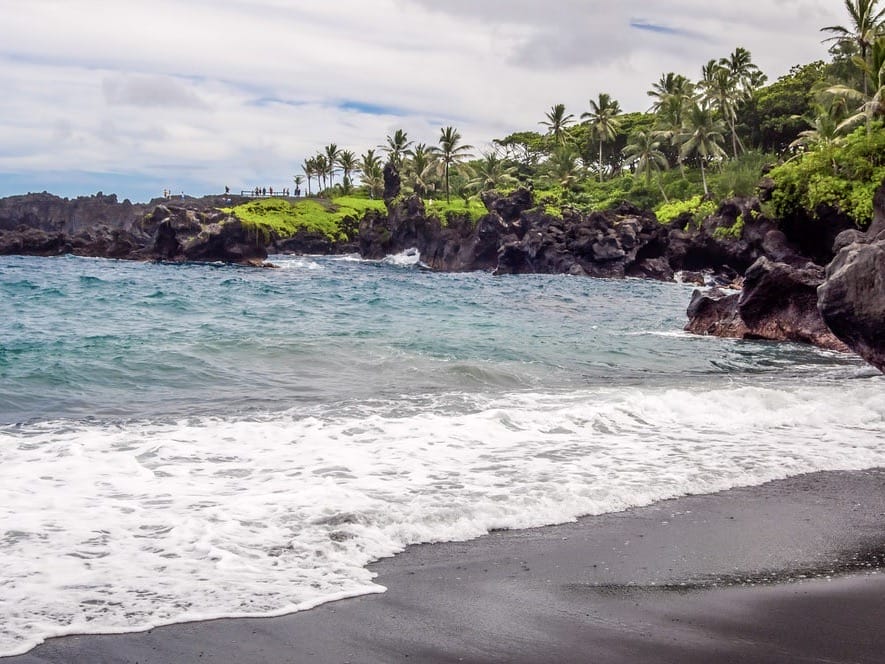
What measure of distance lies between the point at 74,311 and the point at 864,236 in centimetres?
2168

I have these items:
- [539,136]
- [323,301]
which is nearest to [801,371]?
[323,301]

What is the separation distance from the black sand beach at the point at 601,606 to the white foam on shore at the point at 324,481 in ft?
0.89

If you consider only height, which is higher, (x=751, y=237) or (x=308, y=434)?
(x=751, y=237)

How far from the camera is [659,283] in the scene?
162ft

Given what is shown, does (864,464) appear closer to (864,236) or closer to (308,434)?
(308,434)

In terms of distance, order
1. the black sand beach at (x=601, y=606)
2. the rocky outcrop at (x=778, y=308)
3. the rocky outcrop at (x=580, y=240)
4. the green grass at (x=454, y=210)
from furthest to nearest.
Result: the green grass at (x=454, y=210) → the rocky outcrop at (x=580, y=240) → the rocky outcrop at (x=778, y=308) → the black sand beach at (x=601, y=606)

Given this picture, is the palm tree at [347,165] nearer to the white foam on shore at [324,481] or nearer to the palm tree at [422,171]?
the palm tree at [422,171]

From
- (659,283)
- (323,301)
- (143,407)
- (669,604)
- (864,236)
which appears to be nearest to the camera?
(669,604)

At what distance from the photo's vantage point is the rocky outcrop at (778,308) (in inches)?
774

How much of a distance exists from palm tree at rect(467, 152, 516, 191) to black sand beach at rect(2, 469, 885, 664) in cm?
8873

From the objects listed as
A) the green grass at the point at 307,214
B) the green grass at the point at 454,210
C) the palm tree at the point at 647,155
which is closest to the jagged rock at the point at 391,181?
the green grass at the point at 307,214

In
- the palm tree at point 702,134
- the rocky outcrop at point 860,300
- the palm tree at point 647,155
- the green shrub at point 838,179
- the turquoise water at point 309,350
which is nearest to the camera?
the rocky outcrop at point 860,300

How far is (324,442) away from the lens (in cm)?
919

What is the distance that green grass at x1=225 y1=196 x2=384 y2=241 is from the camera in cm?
8619
